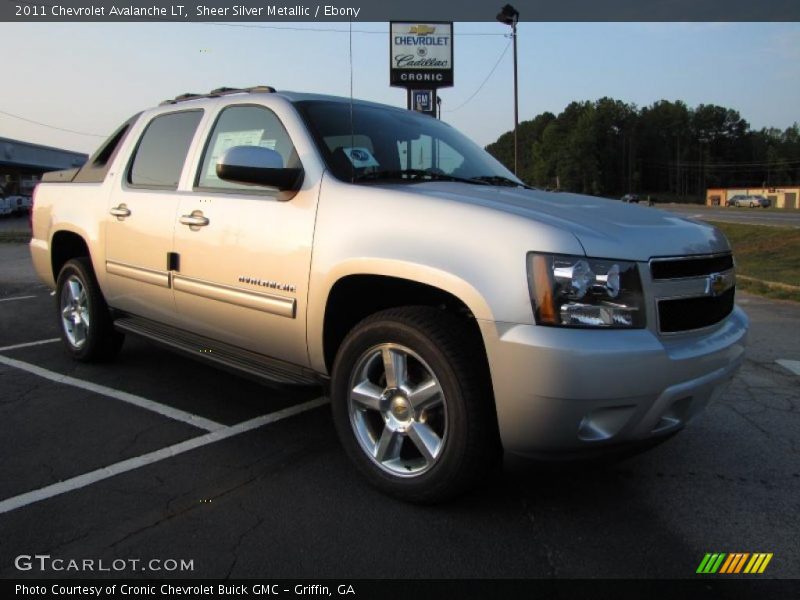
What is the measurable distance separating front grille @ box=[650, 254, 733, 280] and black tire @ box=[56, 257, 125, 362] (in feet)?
13.1

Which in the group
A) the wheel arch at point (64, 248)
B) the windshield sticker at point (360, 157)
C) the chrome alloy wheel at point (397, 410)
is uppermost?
the windshield sticker at point (360, 157)

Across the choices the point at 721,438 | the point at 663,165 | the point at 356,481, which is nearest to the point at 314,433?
the point at 356,481

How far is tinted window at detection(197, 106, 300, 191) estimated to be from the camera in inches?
136

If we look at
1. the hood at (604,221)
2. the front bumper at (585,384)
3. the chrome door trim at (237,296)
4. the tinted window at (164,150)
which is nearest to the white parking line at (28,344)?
the tinted window at (164,150)

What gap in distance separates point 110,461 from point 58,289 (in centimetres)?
257

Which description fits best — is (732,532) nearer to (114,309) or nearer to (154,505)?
(154,505)

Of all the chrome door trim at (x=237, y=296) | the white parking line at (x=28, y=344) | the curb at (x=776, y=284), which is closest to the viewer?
the chrome door trim at (x=237, y=296)

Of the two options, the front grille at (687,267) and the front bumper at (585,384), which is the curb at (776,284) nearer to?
the front grille at (687,267)

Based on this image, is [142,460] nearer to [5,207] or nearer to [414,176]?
[414,176]

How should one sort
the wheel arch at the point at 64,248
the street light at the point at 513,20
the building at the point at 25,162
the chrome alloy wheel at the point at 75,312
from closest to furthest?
the chrome alloy wheel at the point at 75,312
the wheel arch at the point at 64,248
the street light at the point at 513,20
the building at the point at 25,162

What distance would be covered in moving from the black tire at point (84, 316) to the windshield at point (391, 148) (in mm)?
2442

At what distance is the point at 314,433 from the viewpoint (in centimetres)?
372

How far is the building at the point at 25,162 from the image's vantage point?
5147 cm

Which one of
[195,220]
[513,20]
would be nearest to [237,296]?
[195,220]
